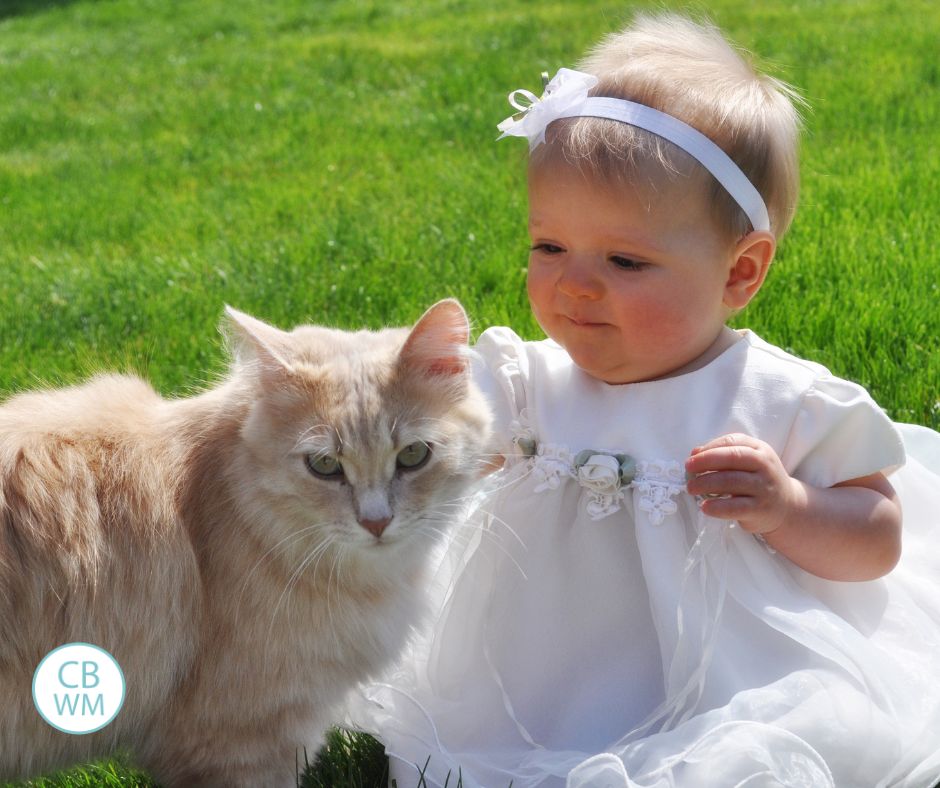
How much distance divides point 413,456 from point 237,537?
1.23 ft

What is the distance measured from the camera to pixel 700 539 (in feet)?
6.90

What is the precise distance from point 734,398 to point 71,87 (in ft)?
23.3

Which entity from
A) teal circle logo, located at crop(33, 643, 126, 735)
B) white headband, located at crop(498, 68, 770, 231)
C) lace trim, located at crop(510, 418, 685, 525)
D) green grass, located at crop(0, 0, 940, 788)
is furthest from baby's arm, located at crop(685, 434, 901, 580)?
teal circle logo, located at crop(33, 643, 126, 735)

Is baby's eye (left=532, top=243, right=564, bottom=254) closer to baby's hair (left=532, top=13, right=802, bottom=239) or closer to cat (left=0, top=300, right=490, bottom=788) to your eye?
baby's hair (left=532, top=13, right=802, bottom=239)

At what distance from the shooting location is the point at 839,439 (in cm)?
213

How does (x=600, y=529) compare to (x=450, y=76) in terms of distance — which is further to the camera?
(x=450, y=76)

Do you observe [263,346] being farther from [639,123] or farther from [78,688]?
[639,123]

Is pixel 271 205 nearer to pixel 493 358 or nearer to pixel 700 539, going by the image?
pixel 493 358

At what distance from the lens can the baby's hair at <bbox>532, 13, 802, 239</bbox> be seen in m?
2.09

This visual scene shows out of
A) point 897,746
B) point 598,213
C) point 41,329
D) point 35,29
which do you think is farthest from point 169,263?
point 35,29

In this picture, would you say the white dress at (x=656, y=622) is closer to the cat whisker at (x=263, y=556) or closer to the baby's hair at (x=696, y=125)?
the baby's hair at (x=696, y=125)

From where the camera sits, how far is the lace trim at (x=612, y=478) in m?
2.12

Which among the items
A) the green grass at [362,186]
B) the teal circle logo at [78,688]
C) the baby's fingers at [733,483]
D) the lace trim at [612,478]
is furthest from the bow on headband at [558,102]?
the teal circle logo at [78,688]

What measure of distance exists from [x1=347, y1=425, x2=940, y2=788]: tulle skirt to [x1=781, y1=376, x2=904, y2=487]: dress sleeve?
0.20 meters
